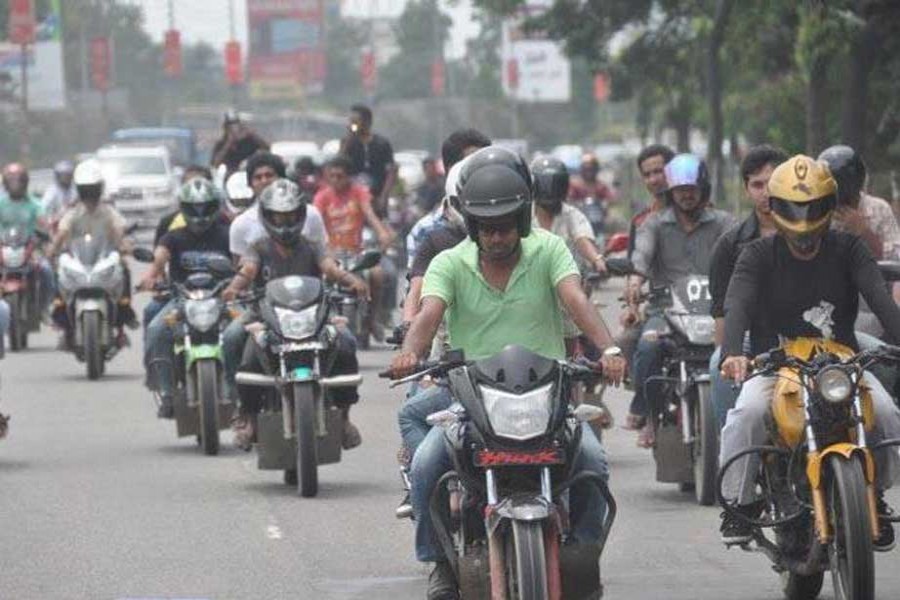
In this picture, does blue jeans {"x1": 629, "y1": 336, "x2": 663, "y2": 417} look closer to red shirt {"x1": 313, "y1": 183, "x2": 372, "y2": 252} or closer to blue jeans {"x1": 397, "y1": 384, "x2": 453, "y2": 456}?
blue jeans {"x1": 397, "y1": 384, "x2": 453, "y2": 456}

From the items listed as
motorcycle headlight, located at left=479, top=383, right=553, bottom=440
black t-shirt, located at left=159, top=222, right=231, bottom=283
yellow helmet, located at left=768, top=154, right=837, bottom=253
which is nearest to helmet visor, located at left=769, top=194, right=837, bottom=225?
yellow helmet, located at left=768, top=154, right=837, bottom=253

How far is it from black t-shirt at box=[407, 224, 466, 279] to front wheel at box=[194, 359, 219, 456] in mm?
4662

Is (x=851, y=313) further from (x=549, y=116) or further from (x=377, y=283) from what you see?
(x=549, y=116)

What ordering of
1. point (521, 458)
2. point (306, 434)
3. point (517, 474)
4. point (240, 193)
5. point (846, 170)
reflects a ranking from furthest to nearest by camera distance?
point (240, 193)
point (306, 434)
point (846, 170)
point (517, 474)
point (521, 458)

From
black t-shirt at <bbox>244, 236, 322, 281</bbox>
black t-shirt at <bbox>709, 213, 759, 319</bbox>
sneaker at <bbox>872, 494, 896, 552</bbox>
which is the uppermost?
black t-shirt at <bbox>709, 213, 759, 319</bbox>

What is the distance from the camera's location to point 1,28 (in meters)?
101

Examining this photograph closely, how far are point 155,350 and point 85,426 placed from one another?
2.05 metres

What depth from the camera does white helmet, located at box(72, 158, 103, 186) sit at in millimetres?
23109

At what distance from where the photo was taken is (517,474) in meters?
8.88

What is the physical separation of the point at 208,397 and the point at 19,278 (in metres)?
11.2

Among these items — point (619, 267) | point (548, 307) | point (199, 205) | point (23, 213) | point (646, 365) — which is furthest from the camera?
point (23, 213)

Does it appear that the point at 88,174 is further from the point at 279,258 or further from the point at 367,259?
the point at 367,259

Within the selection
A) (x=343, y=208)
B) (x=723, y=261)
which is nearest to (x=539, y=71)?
(x=343, y=208)

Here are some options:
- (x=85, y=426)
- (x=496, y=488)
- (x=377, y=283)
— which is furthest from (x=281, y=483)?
(x=377, y=283)
